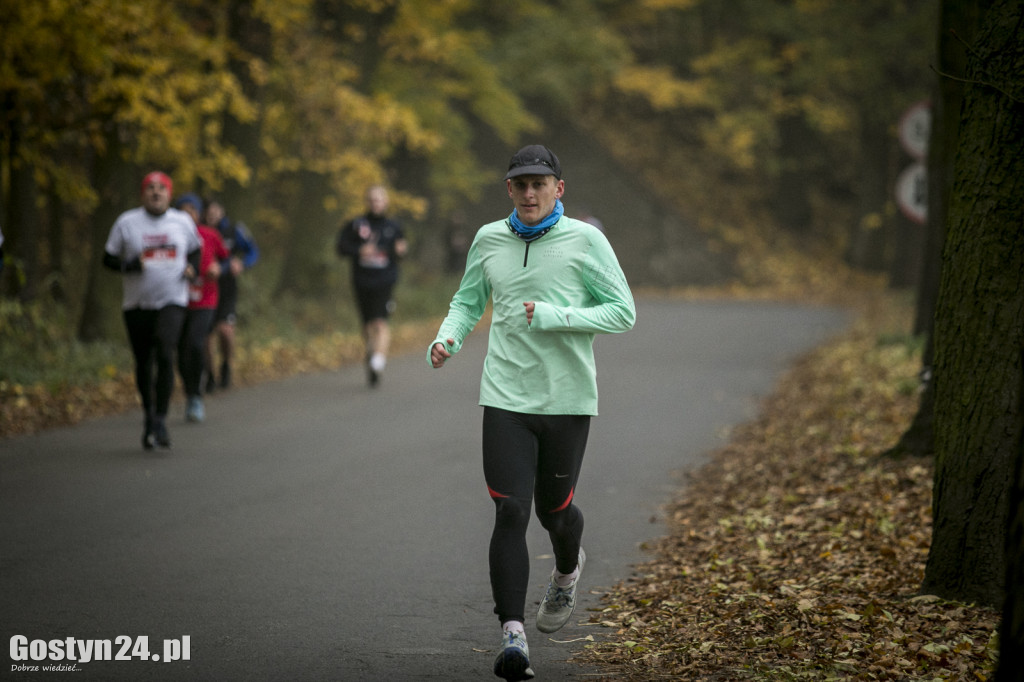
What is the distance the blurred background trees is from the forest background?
0.06 meters

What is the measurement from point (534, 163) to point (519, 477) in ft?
4.26

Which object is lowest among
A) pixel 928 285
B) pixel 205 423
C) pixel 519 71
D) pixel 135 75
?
pixel 205 423

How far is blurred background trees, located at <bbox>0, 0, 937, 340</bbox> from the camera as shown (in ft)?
48.8

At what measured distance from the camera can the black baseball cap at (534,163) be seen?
5027mm

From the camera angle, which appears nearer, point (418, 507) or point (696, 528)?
point (696, 528)

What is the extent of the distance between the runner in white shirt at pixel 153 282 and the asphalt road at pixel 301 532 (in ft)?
1.72

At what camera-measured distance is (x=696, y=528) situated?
7.89 meters

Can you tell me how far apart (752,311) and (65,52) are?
19.3m

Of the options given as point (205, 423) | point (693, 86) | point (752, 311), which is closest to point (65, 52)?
point (205, 423)

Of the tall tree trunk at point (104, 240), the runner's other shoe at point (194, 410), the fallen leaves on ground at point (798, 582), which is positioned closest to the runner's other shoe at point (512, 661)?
the fallen leaves on ground at point (798, 582)

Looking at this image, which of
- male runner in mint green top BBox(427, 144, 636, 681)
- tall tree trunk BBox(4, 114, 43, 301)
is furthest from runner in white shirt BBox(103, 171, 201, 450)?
tall tree trunk BBox(4, 114, 43, 301)

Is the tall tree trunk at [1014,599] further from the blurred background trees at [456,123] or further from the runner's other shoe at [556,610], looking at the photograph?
the blurred background trees at [456,123]

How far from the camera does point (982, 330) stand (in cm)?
595

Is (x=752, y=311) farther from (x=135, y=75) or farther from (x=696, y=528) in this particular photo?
(x=696, y=528)
